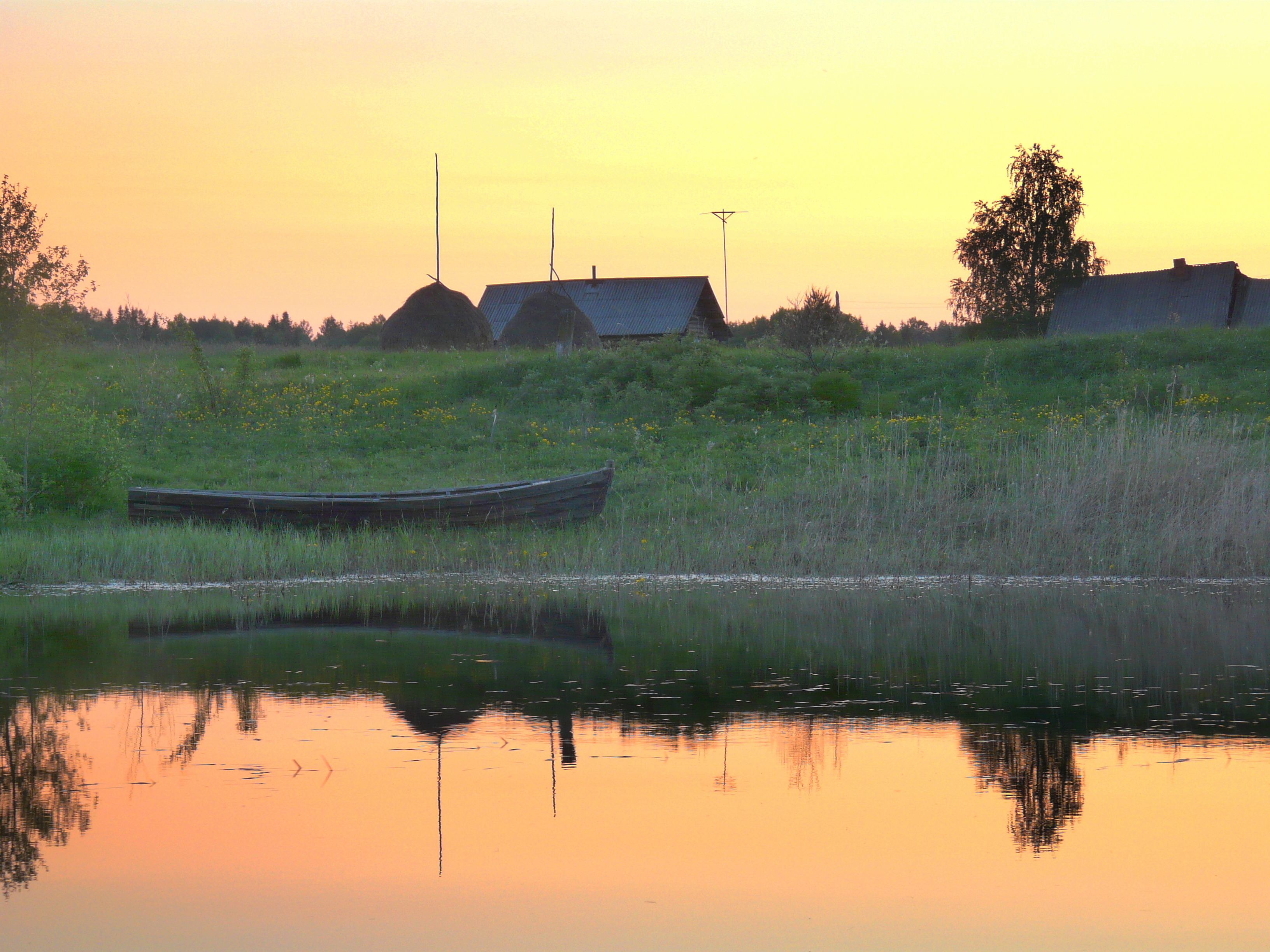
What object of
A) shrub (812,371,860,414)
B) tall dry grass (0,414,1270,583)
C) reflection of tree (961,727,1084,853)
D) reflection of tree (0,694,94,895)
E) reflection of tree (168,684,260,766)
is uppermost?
shrub (812,371,860,414)

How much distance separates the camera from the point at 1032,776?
7105mm

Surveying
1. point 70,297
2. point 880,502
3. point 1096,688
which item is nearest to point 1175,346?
point 880,502

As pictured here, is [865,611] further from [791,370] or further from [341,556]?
[791,370]

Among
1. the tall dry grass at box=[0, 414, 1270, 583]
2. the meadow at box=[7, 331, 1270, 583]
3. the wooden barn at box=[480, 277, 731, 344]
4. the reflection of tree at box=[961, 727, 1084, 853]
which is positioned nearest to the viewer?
the reflection of tree at box=[961, 727, 1084, 853]

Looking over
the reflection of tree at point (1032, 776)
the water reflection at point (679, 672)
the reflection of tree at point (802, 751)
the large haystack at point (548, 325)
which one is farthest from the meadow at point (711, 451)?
the reflection of tree at point (1032, 776)

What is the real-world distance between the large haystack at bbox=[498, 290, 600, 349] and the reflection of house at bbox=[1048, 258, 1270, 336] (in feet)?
53.8

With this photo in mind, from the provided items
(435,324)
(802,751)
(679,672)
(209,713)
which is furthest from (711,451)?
(435,324)

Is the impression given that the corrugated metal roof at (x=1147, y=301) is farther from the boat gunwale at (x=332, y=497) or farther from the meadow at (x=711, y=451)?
the boat gunwale at (x=332, y=497)

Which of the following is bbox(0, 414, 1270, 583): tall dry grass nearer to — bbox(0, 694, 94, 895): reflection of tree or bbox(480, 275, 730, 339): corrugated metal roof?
bbox(0, 694, 94, 895): reflection of tree

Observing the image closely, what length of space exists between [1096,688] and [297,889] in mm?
6446

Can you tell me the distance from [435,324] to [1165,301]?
25700 millimetres

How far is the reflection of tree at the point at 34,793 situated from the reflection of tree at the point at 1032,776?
4.48 meters

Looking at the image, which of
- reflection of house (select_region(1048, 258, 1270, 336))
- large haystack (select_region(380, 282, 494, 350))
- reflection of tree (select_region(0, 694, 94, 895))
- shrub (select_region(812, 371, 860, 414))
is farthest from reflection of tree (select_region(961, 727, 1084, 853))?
large haystack (select_region(380, 282, 494, 350))

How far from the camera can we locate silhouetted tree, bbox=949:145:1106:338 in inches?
1841
